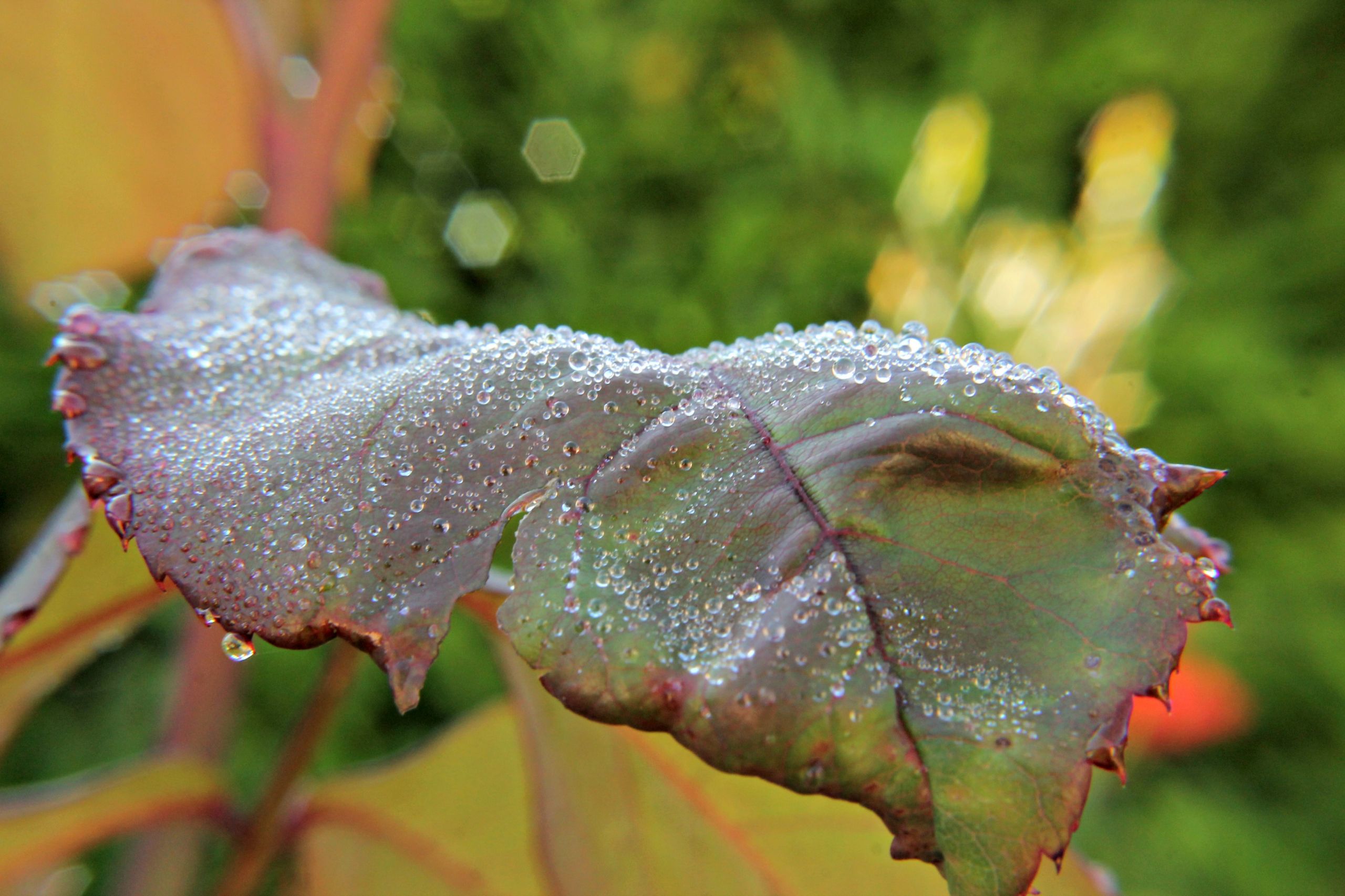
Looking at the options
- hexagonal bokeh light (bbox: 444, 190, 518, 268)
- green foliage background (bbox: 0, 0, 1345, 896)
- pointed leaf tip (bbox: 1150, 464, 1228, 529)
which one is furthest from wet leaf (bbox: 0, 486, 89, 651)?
hexagonal bokeh light (bbox: 444, 190, 518, 268)

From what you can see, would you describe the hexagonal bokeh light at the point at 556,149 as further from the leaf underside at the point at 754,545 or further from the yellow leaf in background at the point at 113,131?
the leaf underside at the point at 754,545

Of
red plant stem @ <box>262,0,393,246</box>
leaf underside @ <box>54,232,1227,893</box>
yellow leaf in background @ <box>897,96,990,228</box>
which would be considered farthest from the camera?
yellow leaf in background @ <box>897,96,990,228</box>

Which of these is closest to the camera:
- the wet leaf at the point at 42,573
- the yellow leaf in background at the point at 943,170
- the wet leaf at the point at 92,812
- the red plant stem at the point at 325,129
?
the wet leaf at the point at 42,573

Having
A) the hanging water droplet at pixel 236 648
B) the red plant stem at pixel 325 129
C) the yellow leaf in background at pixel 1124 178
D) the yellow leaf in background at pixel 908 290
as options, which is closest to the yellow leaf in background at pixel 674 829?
the hanging water droplet at pixel 236 648

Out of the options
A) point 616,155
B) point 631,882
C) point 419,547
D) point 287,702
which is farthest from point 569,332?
point 616,155

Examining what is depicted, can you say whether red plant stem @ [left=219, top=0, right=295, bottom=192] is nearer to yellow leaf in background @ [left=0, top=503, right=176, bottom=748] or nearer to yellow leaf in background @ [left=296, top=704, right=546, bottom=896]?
yellow leaf in background @ [left=0, top=503, right=176, bottom=748]

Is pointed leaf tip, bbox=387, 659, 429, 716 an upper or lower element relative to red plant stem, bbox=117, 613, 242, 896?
upper
